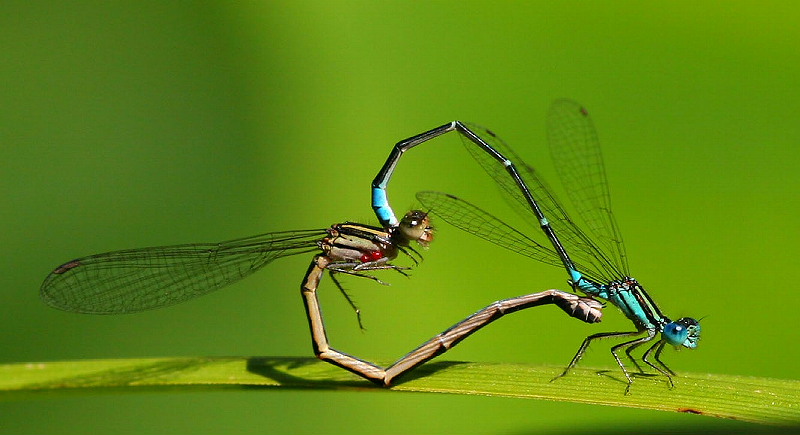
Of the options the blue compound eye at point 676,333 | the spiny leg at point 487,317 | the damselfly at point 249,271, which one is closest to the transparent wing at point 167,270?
the damselfly at point 249,271

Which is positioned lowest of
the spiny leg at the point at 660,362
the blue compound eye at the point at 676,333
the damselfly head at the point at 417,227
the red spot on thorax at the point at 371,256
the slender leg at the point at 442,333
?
the spiny leg at the point at 660,362

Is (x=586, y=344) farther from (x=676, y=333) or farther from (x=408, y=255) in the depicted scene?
(x=408, y=255)

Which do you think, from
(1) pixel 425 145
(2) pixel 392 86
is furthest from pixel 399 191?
(2) pixel 392 86

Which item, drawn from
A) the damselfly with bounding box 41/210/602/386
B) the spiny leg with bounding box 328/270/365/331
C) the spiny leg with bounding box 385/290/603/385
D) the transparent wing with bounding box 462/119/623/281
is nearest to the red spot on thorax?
the damselfly with bounding box 41/210/602/386

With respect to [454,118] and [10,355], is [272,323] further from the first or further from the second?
[454,118]

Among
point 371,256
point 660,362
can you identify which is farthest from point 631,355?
point 371,256

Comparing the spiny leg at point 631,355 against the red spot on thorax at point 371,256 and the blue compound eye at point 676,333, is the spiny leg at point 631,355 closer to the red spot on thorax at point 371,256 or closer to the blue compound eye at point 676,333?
the blue compound eye at point 676,333
